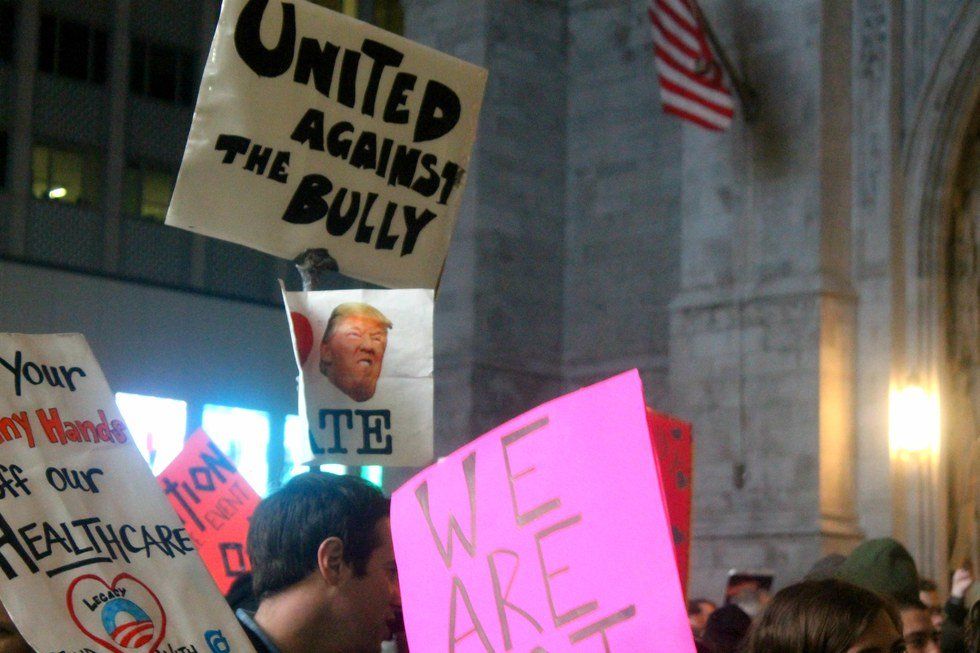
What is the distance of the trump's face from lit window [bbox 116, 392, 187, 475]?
1488 cm

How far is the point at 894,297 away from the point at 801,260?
1.00m

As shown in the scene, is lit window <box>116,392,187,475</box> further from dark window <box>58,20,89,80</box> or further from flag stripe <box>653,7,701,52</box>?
flag stripe <box>653,7,701,52</box>

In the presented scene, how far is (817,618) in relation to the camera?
3012 mm

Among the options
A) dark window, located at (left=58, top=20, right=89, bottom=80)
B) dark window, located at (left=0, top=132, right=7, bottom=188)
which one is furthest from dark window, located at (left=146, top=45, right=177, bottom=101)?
dark window, located at (left=0, top=132, right=7, bottom=188)

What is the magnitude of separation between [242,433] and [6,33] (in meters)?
8.31

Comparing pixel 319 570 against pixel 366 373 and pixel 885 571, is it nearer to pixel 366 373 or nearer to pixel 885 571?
pixel 366 373

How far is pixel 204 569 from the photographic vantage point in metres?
3.29

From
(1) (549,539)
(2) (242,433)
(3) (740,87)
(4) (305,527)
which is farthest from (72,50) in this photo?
(1) (549,539)

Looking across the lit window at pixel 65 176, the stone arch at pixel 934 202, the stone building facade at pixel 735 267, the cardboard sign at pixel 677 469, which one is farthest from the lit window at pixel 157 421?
the cardboard sign at pixel 677 469

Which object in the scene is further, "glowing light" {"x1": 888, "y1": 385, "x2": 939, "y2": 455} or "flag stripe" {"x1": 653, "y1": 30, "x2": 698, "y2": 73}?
"flag stripe" {"x1": 653, "y1": 30, "x2": 698, "y2": 73}

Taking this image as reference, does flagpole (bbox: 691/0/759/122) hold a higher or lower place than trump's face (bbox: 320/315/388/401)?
higher

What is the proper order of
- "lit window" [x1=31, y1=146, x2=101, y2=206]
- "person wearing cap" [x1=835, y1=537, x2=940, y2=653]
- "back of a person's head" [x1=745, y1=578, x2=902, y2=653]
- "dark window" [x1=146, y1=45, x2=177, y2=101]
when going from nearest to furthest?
"back of a person's head" [x1=745, y1=578, x2=902, y2=653] < "person wearing cap" [x1=835, y1=537, x2=940, y2=653] < "lit window" [x1=31, y1=146, x2=101, y2=206] < "dark window" [x1=146, y1=45, x2=177, y2=101]

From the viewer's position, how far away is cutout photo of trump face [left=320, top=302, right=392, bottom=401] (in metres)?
5.19

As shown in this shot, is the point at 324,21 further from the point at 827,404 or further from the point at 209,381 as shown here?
the point at 209,381
